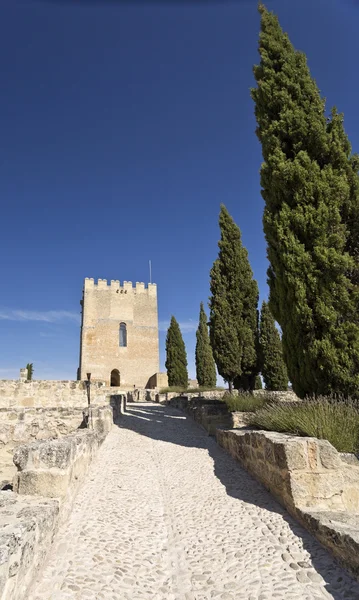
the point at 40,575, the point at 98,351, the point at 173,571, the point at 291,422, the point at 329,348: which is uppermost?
the point at 98,351

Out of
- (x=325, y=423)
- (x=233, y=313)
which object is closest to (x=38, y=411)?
(x=325, y=423)

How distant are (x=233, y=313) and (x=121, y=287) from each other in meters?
23.2

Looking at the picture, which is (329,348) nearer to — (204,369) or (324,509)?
(324,509)

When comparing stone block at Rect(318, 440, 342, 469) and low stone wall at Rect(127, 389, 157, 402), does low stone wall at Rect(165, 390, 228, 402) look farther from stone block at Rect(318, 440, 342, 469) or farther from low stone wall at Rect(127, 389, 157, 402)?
stone block at Rect(318, 440, 342, 469)

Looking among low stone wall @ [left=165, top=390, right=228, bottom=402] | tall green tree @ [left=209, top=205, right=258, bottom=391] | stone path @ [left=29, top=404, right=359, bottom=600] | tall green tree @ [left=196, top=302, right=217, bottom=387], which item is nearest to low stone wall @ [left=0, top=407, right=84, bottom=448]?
stone path @ [left=29, top=404, right=359, bottom=600]

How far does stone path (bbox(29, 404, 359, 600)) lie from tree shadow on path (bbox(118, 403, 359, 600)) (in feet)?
0.04

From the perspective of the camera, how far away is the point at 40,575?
2.46 meters

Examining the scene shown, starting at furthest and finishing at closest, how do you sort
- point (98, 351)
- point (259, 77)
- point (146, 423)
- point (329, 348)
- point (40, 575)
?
point (98, 351) < point (146, 423) < point (259, 77) < point (329, 348) < point (40, 575)

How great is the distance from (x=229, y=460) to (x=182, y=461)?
2.96 ft

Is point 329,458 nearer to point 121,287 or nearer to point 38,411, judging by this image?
point 38,411

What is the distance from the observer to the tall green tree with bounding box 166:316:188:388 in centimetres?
3092

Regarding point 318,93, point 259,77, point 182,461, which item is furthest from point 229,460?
point 259,77

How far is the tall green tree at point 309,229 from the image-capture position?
6.26 m

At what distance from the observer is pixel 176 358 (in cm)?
3150
